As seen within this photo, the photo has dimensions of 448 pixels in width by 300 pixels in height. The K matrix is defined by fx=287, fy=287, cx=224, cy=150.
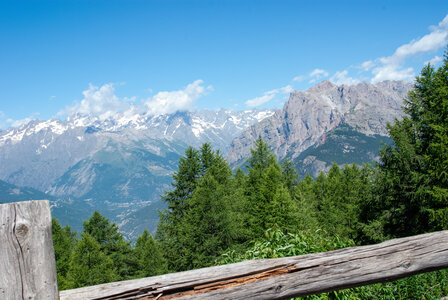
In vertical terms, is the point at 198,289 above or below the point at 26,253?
below

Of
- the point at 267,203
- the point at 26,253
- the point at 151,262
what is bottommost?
the point at 151,262

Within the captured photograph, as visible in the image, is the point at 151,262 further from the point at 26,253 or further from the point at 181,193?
the point at 26,253

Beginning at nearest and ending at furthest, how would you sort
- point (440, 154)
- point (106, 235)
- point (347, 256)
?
point (347, 256)
point (440, 154)
point (106, 235)

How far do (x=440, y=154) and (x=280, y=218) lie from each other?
10447 millimetres

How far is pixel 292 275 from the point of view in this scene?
2.20 metres

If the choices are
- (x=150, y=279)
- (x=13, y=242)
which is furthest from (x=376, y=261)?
(x=13, y=242)

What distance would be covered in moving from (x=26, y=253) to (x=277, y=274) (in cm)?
168

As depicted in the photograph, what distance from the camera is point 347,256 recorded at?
231 cm

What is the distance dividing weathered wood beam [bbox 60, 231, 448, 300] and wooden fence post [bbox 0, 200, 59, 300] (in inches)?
13.8

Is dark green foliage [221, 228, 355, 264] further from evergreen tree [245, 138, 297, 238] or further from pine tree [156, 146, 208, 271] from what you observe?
pine tree [156, 146, 208, 271]

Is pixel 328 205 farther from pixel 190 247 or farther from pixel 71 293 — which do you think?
pixel 71 293

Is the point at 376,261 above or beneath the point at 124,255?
above

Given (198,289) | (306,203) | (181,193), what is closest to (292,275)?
(198,289)

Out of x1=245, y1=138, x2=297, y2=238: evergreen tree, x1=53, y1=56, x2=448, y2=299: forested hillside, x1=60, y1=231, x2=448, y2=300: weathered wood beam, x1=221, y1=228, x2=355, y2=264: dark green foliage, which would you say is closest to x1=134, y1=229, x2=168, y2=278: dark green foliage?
x1=53, y1=56, x2=448, y2=299: forested hillside
